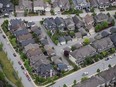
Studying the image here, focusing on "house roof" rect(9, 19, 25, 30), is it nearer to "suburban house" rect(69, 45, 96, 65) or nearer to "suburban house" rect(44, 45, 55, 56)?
"suburban house" rect(44, 45, 55, 56)

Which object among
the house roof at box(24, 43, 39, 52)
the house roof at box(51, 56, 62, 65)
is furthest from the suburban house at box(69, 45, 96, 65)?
the house roof at box(24, 43, 39, 52)

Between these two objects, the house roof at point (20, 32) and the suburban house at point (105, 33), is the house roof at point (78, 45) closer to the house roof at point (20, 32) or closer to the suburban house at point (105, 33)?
the suburban house at point (105, 33)

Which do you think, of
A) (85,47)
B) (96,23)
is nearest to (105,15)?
(96,23)

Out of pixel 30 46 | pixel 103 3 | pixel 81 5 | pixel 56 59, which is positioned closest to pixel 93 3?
pixel 103 3

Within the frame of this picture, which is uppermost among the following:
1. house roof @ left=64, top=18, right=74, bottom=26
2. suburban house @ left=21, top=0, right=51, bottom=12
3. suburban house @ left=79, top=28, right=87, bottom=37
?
suburban house @ left=21, top=0, right=51, bottom=12

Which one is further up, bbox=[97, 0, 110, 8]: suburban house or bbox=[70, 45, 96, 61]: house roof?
bbox=[97, 0, 110, 8]: suburban house

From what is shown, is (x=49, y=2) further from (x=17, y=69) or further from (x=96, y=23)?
(x=17, y=69)
